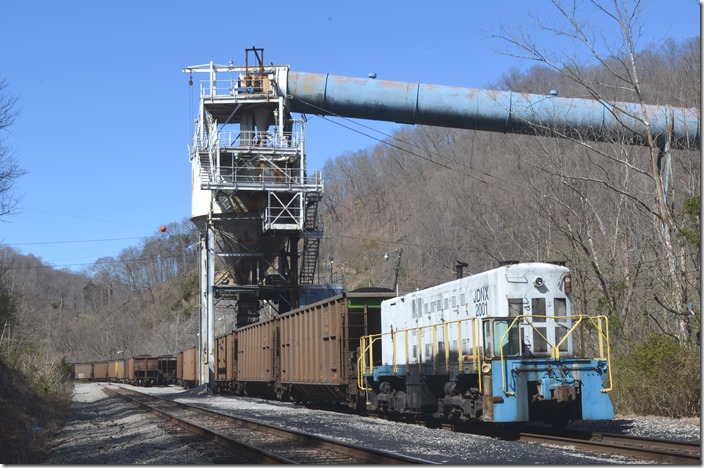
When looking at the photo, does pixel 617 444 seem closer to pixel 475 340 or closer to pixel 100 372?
pixel 475 340

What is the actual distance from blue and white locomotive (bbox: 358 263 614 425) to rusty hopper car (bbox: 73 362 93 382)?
8249 centimetres

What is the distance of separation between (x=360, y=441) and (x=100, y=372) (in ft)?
269

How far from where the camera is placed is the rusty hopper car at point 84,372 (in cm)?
9298

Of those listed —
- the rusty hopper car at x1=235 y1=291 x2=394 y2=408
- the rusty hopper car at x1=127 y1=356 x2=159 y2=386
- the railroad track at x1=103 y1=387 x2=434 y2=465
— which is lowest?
the rusty hopper car at x1=127 y1=356 x2=159 y2=386

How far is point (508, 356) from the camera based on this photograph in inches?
584

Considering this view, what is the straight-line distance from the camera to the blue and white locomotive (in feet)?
47.2

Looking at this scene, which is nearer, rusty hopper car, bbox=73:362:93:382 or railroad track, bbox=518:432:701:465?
railroad track, bbox=518:432:701:465

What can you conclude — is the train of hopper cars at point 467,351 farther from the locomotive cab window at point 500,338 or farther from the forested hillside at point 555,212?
the forested hillside at point 555,212

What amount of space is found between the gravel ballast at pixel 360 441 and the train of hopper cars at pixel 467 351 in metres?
0.74

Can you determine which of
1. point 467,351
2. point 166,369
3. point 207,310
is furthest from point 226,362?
point 166,369

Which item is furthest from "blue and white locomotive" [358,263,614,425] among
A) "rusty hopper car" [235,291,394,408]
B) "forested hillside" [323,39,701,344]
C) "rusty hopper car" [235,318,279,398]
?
"rusty hopper car" [235,318,279,398]

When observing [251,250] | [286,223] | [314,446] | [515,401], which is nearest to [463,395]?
[515,401]

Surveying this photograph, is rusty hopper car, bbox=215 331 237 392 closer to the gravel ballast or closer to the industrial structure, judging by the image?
the industrial structure

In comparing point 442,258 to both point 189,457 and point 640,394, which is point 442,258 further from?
point 189,457
